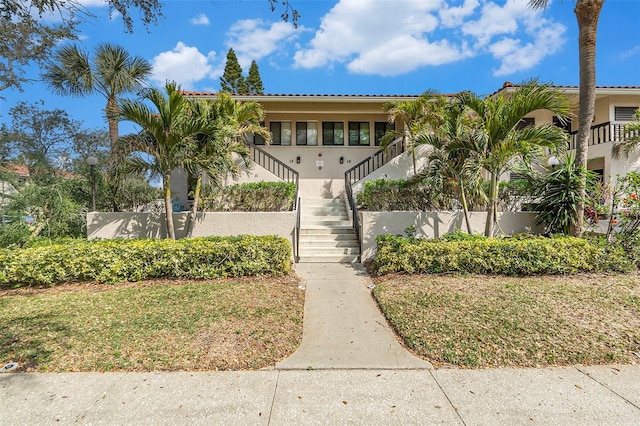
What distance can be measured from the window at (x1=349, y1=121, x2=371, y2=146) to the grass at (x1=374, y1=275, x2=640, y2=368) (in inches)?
367

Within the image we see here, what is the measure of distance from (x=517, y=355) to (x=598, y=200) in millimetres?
6827

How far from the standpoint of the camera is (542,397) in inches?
113

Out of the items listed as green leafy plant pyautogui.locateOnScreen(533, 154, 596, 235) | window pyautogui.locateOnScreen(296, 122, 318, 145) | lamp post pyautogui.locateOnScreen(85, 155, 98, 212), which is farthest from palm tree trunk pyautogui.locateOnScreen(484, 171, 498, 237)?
lamp post pyautogui.locateOnScreen(85, 155, 98, 212)

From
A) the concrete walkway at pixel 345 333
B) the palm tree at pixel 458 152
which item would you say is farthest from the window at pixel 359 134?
the concrete walkway at pixel 345 333

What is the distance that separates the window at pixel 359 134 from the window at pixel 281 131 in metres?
2.95

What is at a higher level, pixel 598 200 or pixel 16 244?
pixel 598 200

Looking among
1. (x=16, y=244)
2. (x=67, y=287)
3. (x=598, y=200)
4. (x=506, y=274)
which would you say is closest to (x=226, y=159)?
(x=67, y=287)

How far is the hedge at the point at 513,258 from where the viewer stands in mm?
6414

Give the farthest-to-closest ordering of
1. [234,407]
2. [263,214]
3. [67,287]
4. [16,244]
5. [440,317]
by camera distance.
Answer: [263,214], [16,244], [67,287], [440,317], [234,407]

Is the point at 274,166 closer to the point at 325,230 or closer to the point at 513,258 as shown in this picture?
the point at 325,230

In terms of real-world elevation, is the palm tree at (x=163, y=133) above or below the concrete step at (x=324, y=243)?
above

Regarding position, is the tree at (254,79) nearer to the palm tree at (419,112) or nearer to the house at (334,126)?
the house at (334,126)

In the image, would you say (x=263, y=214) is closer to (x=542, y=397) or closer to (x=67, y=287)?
(x=67, y=287)

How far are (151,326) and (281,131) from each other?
1151 centimetres
